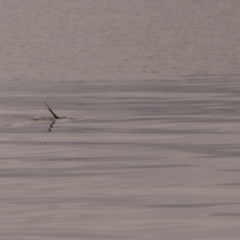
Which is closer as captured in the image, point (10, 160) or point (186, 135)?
point (10, 160)

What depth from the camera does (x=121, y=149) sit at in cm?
1775

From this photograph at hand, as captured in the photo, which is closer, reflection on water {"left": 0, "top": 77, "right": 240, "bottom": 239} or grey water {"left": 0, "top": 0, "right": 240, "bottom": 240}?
reflection on water {"left": 0, "top": 77, "right": 240, "bottom": 239}

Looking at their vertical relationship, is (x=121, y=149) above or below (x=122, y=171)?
above

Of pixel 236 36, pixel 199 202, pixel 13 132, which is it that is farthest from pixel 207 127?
pixel 236 36

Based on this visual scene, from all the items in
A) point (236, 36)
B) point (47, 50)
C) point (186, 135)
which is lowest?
point (186, 135)

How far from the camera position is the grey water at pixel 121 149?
39.3 ft

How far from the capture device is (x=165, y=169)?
15.4m

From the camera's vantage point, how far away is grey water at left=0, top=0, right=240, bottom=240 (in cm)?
1198

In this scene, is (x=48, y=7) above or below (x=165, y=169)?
above

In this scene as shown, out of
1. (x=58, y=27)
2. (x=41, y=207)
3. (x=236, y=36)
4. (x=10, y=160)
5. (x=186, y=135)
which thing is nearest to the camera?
(x=41, y=207)

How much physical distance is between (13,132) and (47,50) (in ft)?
140

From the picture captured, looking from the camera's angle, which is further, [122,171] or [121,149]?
[121,149]

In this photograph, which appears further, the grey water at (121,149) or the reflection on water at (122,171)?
the grey water at (121,149)

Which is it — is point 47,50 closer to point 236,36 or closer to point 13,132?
point 236,36
